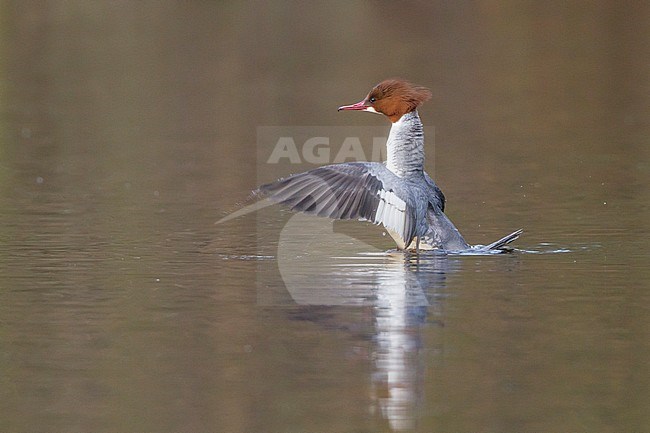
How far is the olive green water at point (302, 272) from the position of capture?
6043 mm

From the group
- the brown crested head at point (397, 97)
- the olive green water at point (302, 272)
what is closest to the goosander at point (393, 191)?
the brown crested head at point (397, 97)

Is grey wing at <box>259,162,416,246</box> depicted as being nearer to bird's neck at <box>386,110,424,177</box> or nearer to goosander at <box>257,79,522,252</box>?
goosander at <box>257,79,522,252</box>

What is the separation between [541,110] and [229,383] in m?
12.9

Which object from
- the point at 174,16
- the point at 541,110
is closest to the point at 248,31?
the point at 174,16

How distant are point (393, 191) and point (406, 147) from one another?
679 mm

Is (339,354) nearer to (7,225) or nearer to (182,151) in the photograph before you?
(7,225)

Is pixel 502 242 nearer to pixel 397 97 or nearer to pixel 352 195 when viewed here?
pixel 352 195

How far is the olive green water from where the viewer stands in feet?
19.8

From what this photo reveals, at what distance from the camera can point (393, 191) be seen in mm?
9273

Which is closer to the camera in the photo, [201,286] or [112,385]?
[112,385]

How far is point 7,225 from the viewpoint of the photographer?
10.5 m

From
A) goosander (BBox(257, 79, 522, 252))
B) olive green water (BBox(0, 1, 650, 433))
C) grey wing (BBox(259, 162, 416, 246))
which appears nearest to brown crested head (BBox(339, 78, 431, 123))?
goosander (BBox(257, 79, 522, 252))

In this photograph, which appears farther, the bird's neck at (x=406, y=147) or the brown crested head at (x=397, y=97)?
the brown crested head at (x=397, y=97)

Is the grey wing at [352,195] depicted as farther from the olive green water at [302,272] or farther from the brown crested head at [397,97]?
the brown crested head at [397,97]
